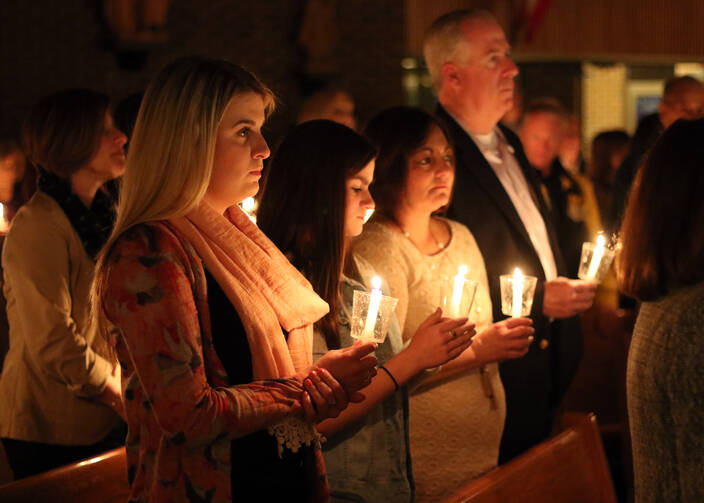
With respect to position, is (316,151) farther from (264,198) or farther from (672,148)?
(672,148)

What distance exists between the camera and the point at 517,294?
93.4 inches

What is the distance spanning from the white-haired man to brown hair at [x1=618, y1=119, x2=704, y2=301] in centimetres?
88

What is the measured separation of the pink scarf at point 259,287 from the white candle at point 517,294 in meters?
0.69

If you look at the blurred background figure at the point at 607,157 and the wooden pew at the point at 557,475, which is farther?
the blurred background figure at the point at 607,157

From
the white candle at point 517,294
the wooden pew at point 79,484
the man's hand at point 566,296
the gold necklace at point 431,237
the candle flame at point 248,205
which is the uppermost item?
the candle flame at point 248,205

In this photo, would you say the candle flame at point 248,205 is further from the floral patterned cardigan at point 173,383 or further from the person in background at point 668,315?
the person in background at point 668,315

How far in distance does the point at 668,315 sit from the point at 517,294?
540 mm

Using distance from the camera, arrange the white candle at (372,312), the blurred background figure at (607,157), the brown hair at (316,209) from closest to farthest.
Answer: the white candle at (372,312)
the brown hair at (316,209)
the blurred background figure at (607,157)

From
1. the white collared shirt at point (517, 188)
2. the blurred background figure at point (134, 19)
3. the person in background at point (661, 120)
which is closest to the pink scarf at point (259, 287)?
the white collared shirt at point (517, 188)

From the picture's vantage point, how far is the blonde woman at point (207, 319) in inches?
58.5

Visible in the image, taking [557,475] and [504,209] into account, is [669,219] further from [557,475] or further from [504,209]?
[504,209]

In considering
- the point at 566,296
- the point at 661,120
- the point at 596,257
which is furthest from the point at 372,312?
the point at 661,120

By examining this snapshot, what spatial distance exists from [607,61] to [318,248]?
377 inches

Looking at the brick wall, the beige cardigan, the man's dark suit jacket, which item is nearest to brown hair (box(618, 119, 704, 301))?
the man's dark suit jacket
